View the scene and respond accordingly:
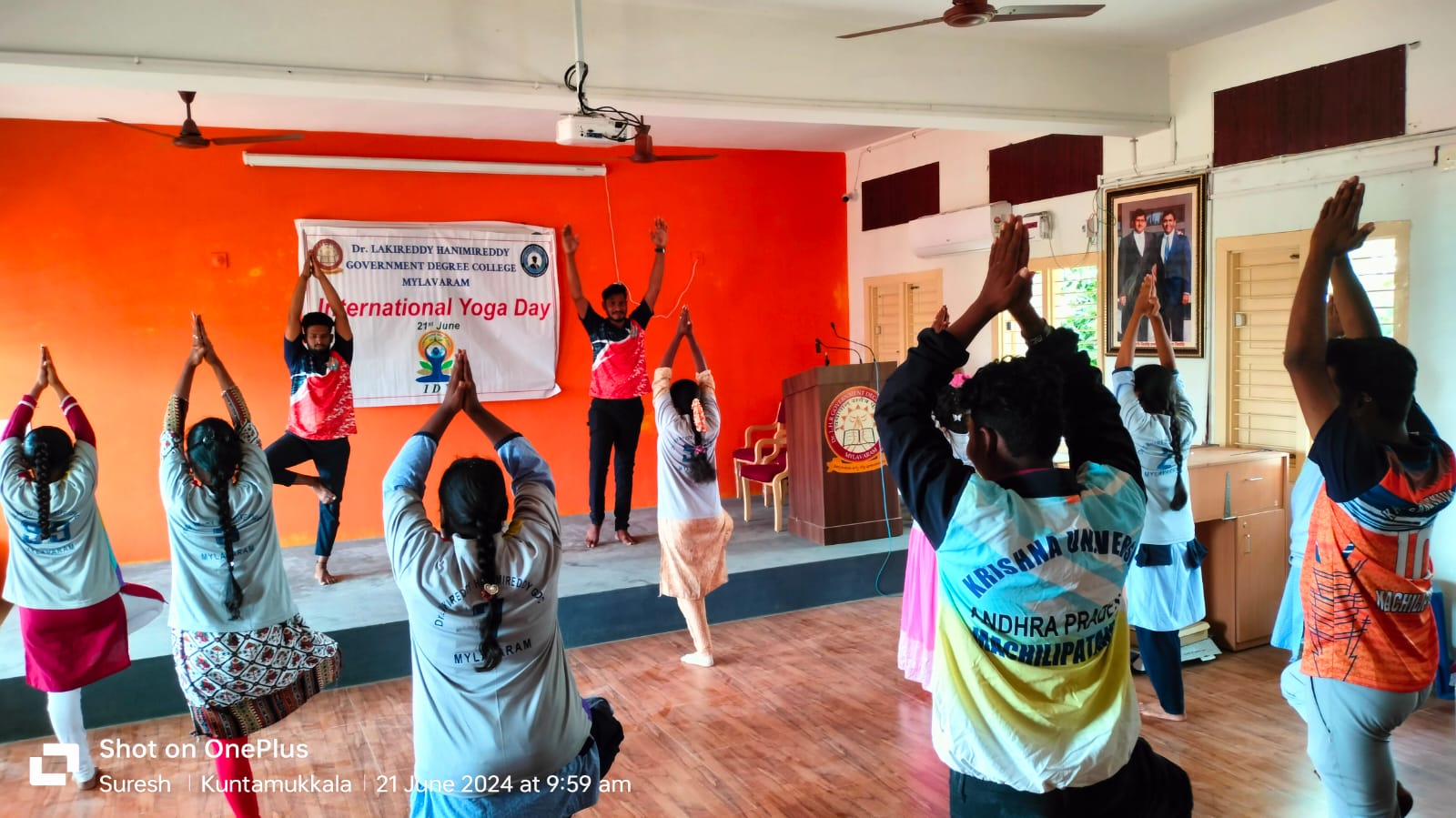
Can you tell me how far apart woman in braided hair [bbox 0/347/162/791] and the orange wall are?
8.22 feet

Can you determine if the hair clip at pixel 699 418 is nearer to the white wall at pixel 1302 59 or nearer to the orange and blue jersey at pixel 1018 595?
the orange and blue jersey at pixel 1018 595

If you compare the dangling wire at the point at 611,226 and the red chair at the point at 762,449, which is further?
A: the dangling wire at the point at 611,226

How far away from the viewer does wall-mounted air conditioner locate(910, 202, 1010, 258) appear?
6.64m

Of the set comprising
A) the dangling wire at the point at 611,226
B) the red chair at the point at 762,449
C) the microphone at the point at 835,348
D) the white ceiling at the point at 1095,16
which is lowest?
the red chair at the point at 762,449

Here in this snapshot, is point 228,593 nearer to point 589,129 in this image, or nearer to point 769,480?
point 589,129

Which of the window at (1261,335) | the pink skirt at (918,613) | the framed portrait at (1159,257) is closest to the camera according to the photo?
the pink skirt at (918,613)

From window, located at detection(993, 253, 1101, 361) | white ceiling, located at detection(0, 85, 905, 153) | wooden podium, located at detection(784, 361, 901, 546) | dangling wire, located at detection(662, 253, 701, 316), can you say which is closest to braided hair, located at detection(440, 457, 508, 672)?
white ceiling, located at detection(0, 85, 905, 153)

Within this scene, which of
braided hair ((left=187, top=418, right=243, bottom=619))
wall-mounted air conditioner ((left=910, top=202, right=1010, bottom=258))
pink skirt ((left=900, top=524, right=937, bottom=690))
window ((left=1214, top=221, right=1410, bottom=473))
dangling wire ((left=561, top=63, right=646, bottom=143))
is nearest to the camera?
braided hair ((left=187, top=418, right=243, bottom=619))

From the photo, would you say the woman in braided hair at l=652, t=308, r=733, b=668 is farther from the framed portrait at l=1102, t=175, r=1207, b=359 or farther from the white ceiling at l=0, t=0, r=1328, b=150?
the framed portrait at l=1102, t=175, r=1207, b=359

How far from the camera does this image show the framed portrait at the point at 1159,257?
547 cm

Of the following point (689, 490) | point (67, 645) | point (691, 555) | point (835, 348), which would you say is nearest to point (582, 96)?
point (689, 490)

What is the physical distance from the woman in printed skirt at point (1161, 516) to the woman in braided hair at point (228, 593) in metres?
3.02

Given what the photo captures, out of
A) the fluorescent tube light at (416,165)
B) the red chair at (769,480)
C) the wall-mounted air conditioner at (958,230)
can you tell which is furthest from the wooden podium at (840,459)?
the fluorescent tube light at (416,165)

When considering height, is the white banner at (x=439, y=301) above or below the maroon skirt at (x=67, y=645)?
above
